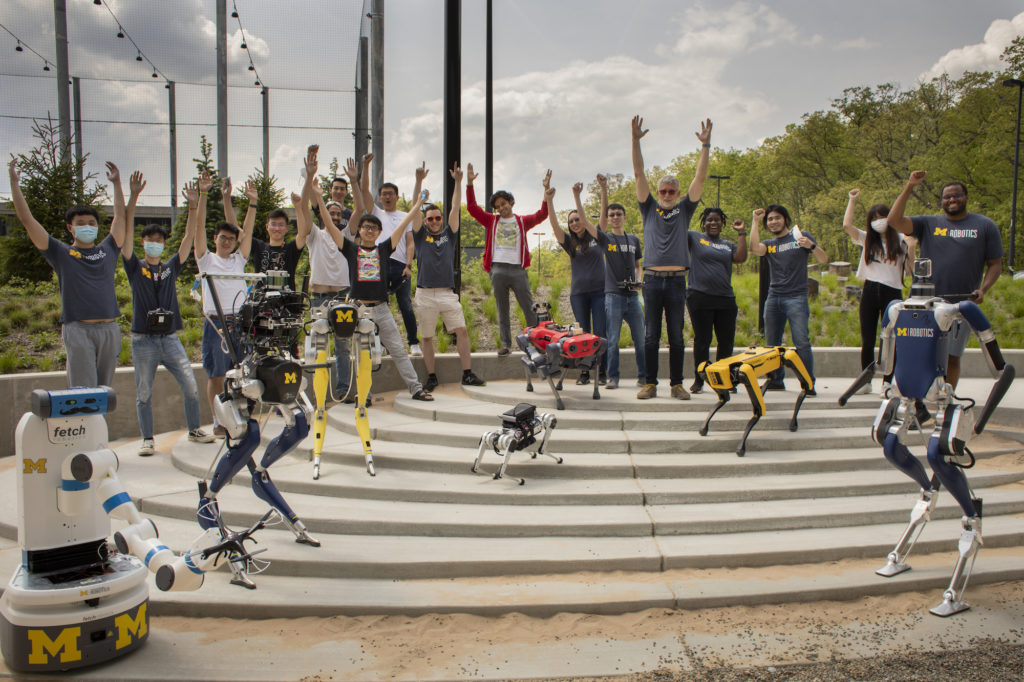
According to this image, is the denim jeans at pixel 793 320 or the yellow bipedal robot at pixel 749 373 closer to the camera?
the yellow bipedal robot at pixel 749 373

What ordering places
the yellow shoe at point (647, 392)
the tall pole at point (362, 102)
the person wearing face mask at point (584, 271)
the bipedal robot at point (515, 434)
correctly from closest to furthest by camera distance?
the bipedal robot at point (515, 434) < the yellow shoe at point (647, 392) < the person wearing face mask at point (584, 271) < the tall pole at point (362, 102)

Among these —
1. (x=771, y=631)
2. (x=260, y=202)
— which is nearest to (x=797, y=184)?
(x=260, y=202)

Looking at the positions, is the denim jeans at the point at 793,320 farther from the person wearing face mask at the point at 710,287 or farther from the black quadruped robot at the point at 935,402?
the black quadruped robot at the point at 935,402

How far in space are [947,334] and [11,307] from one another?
11662 mm

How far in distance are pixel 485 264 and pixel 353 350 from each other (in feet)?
9.55

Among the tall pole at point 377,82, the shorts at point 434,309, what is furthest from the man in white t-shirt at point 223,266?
the tall pole at point 377,82

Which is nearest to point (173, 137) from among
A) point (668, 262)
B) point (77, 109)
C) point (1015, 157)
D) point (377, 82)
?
point (77, 109)

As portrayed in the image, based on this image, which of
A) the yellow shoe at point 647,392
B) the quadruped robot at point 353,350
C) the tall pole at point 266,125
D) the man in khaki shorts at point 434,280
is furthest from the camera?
the tall pole at point 266,125

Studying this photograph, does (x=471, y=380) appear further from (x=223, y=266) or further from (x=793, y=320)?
(x=793, y=320)

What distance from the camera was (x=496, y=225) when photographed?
26.7 ft

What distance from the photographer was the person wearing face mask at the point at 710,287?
737cm

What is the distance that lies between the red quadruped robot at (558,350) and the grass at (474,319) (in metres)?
2.81

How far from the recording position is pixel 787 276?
7414mm

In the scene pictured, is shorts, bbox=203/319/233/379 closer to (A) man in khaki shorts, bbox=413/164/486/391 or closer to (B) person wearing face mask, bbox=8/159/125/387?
(B) person wearing face mask, bbox=8/159/125/387
